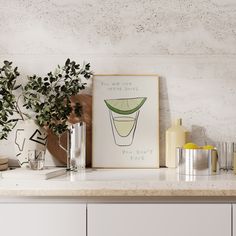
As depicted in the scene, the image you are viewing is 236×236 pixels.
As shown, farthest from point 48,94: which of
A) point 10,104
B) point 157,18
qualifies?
point 157,18

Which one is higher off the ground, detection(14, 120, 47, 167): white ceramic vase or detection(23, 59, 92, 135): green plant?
detection(23, 59, 92, 135): green plant

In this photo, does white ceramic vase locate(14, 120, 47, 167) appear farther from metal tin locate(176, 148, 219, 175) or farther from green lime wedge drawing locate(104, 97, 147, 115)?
metal tin locate(176, 148, 219, 175)

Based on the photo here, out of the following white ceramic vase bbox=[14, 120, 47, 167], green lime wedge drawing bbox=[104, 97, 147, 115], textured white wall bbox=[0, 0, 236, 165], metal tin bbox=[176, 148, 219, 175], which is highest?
textured white wall bbox=[0, 0, 236, 165]

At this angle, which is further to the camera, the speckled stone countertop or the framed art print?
the framed art print

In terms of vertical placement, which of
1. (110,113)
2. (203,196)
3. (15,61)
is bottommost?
(203,196)

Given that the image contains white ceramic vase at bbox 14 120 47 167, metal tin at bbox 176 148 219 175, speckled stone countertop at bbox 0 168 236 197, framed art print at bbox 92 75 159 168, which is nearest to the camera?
speckled stone countertop at bbox 0 168 236 197

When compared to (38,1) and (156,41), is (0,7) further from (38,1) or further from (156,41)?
(156,41)

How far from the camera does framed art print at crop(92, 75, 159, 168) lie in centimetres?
215

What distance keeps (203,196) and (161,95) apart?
72 centimetres

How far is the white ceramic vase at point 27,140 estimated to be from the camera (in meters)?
2.00

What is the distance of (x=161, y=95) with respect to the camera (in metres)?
2.20

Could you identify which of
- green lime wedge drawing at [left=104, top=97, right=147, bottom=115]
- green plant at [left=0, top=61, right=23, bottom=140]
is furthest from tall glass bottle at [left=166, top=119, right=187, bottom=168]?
green plant at [left=0, top=61, right=23, bottom=140]

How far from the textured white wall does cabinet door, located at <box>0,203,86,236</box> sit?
24.4 inches

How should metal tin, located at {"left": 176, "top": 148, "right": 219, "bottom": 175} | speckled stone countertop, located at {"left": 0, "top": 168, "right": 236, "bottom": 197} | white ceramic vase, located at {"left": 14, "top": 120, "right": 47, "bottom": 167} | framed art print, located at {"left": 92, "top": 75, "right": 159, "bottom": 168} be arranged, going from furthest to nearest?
1. framed art print, located at {"left": 92, "top": 75, "right": 159, "bottom": 168}
2. white ceramic vase, located at {"left": 14, "top": 120, "right": 47, "bottom": 167}
3. metal tin, located at {"left": 176, "top": 148, "right": 219, "bottom": 175}
4. speckled stone countertop, located at {"left": 0, "top": 168, "right": 236, "bottom": 197}
